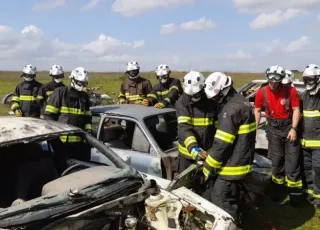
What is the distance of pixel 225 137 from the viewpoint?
13.8ft

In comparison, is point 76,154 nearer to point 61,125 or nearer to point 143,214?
point 61,125

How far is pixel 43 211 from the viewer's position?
296cm

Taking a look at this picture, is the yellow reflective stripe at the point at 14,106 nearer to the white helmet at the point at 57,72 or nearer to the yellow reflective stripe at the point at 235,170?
A: the white helmet at the point at 57,72

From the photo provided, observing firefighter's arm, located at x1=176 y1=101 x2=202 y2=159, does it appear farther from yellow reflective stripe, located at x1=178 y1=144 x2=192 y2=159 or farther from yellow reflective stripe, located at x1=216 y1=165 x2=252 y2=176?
yellow reflective stripe, located at x1=216 y1=165 x2=252 y2=176

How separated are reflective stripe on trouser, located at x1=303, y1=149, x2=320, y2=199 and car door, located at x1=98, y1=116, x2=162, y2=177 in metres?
2.26

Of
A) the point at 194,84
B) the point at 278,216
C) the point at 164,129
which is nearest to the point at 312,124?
the point at 278,216

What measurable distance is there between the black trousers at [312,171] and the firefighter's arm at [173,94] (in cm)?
262

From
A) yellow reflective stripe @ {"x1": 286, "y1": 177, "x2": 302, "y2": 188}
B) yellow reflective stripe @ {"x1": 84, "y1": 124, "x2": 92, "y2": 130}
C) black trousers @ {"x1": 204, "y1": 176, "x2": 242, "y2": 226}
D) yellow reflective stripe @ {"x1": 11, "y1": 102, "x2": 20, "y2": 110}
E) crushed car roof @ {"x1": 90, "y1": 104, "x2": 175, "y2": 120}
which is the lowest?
yellow reflective stripe @ {"x1": 286, "y1": 177, "x2": 302, "y2": 188}

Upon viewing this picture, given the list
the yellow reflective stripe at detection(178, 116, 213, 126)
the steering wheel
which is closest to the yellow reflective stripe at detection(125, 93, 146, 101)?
the yellow reflective stripe at detection(178, 116, 213, 126)

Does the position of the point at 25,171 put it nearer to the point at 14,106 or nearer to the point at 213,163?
the point at 213,163

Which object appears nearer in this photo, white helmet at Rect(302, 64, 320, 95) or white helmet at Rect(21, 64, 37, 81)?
white helmet at Rect(302, 64, 320, 95)

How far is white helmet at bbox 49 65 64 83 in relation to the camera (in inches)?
303

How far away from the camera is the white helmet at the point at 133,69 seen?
26.5 feet

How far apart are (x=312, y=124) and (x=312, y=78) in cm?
66
